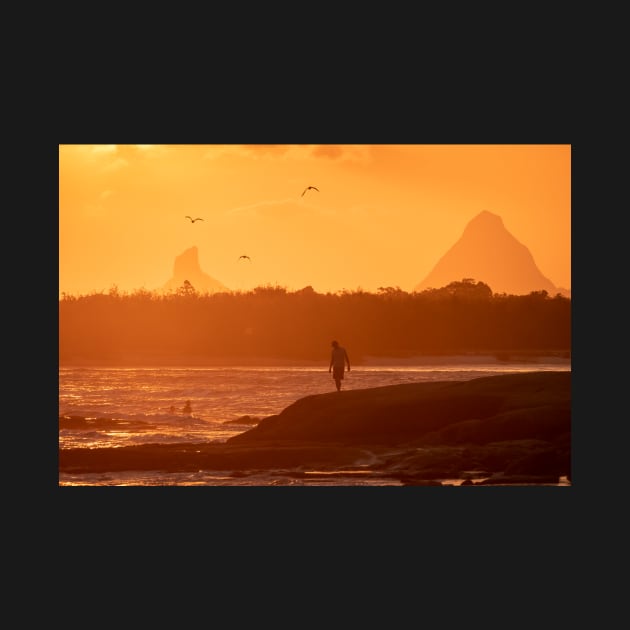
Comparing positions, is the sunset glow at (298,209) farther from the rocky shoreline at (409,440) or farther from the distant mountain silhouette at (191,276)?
the rocky shoreline at (409,440)

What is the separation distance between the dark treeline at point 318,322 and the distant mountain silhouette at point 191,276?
0.22 m

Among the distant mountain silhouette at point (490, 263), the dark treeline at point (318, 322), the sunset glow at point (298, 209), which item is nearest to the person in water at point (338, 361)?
the dark treeline at point (318, 322)

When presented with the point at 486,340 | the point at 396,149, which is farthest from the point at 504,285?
the point at 396,149

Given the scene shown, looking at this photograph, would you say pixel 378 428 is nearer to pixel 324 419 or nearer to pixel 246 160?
pixel 324 419

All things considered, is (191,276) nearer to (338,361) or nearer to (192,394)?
(192,394)

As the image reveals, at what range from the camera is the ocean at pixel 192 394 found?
1288 inches

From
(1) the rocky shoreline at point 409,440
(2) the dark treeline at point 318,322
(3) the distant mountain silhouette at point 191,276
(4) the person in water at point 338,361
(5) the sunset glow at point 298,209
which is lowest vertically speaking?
(1) the rocky shoreline at point 409,440

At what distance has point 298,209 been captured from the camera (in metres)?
33.3

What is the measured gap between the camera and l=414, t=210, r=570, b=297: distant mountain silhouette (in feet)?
108

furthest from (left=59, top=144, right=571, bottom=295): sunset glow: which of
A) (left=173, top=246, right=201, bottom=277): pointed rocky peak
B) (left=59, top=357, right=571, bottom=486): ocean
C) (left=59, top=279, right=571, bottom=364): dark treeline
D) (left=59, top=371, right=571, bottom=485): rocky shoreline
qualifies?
(left=59, top=371, right=571, bottom=485): rocky shoreline

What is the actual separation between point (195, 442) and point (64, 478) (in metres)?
2.73

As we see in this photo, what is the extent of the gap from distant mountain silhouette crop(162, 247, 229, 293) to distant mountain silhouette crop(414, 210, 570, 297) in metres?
4.10

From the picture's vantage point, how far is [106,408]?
33062mm

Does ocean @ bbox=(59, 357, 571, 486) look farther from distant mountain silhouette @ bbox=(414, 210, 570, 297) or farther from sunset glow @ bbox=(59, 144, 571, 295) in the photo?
sunset glow @ bbox=(59, 144, 571, 295)
